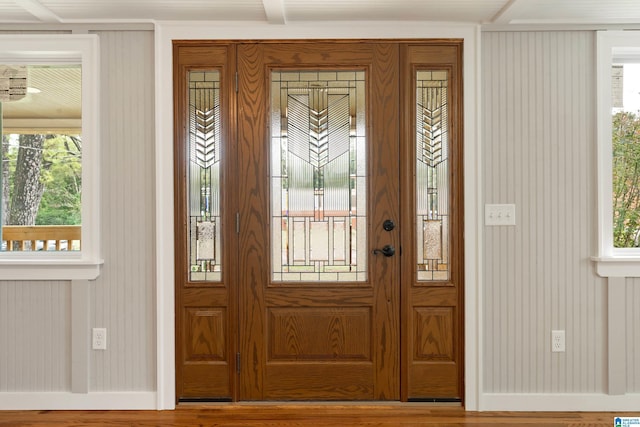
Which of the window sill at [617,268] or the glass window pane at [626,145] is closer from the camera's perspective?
the window sill at [617,268]

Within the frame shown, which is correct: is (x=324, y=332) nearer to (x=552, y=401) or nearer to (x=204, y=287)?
(x=204, y=287)

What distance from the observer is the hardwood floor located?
9.37 feet

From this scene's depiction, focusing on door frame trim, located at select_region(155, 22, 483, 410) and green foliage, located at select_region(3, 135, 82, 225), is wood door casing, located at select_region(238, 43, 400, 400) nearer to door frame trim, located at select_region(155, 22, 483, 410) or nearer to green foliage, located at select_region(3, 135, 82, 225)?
door frame trim, located at select_region(155, 22, 483, 410)

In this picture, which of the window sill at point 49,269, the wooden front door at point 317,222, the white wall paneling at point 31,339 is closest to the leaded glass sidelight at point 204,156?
the wooden front door at point 317,222

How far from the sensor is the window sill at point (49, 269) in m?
2.98

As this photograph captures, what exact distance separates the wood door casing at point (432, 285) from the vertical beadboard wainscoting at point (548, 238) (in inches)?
6.0

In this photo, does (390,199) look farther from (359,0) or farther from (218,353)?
(218,353)

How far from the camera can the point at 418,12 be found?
9.48ft

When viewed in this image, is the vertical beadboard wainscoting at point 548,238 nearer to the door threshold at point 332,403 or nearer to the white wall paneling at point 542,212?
the white wall paneling at point 542,212

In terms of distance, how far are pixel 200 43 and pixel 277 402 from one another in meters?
2.08

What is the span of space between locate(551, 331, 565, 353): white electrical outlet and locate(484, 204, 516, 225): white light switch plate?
2.18 feet

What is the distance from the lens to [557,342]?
119 inches

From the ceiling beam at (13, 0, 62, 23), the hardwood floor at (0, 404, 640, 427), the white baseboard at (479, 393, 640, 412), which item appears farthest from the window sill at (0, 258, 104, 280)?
the white baseboard at (479, 393, 640, 412)

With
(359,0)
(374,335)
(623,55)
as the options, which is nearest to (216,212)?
(374,335)
